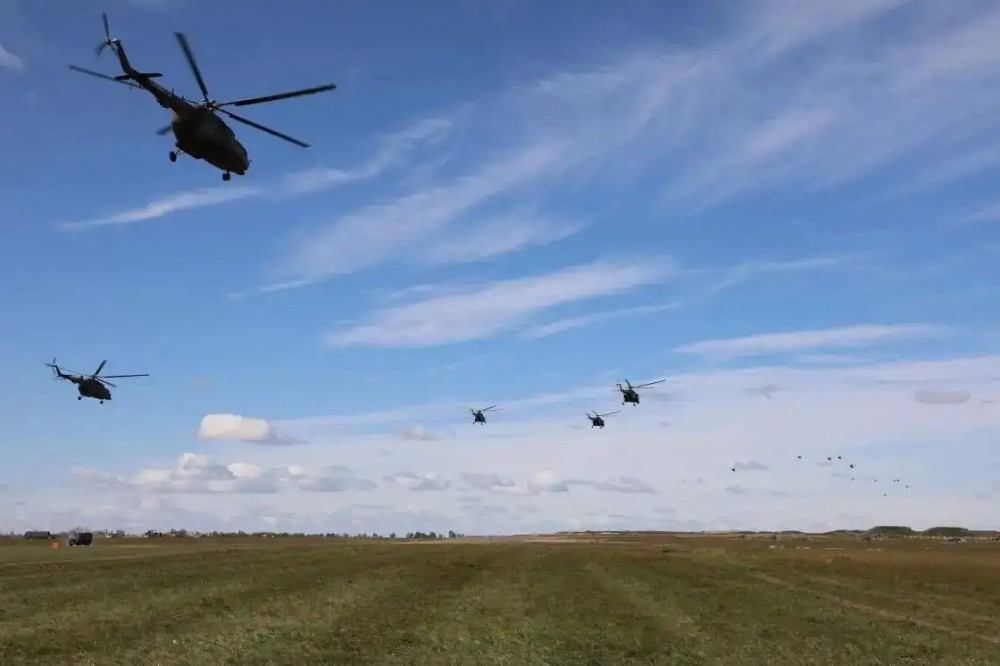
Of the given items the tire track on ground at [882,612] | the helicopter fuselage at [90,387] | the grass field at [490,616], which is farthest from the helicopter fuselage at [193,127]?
the helicopter fuselage at [90,387]

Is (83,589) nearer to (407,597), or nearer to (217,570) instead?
(217,570)

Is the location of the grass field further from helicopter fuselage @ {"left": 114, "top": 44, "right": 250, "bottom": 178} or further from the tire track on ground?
helicopter fuselage @ {"left": 114, "top": 44, "right": 250, "bottom": 178}

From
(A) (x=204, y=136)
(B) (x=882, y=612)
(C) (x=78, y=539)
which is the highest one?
(A) (x=204, y=136)

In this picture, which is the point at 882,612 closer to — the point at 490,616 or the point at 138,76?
the point at 490,616

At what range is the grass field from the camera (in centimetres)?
2516

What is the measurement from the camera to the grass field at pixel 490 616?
25156 millimetres

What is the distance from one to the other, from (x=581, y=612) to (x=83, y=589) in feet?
85.0

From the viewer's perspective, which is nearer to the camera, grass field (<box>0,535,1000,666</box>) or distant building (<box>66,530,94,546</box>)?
grass field (<box>0,535,1000,666</box>)

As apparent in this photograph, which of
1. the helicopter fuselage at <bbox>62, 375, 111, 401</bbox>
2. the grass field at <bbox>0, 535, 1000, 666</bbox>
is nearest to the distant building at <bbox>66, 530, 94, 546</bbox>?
the helicopter fuselage at <bbox>62, 375, 111, 401</bbox>

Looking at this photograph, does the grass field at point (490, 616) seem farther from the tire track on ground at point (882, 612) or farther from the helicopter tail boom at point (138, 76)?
the helicopter tail boom at point (138, 76)

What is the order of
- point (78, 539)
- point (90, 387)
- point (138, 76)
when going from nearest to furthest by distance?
point (138, 76) → point (90, 387) → point (78, 539)

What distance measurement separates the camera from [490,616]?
32.6 meters

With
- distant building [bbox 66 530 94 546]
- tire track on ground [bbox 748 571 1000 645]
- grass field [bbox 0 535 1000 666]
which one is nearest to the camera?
grass field [bbox 0 535 1000 666]

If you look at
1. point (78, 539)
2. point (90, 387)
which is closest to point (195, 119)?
point (90, 387)
